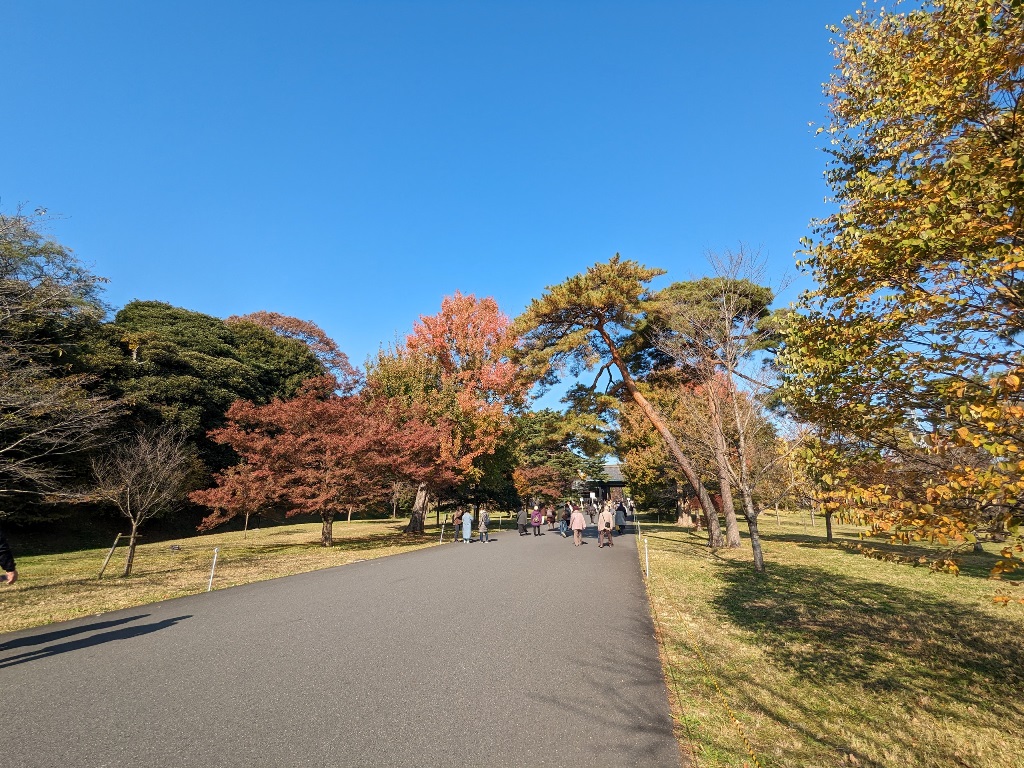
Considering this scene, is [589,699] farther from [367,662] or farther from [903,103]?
[903,103]

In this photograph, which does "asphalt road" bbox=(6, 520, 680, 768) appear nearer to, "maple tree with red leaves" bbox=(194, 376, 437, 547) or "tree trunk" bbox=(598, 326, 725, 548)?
"maple tree with red leaves" bbox=(194, 376, 437, 547)

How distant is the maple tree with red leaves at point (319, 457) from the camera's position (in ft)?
60.8

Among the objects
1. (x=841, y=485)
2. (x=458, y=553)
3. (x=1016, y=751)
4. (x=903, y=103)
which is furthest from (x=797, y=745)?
(x=458, y=553)

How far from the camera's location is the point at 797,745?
374 centimetres

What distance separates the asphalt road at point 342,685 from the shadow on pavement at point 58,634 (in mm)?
40

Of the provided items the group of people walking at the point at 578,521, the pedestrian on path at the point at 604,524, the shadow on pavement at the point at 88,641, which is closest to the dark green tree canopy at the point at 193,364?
the group of people walking at the point at 578,521

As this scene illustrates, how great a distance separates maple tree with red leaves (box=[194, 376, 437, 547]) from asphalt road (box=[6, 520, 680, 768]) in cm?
Result: 983

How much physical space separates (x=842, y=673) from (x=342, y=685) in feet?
18.0

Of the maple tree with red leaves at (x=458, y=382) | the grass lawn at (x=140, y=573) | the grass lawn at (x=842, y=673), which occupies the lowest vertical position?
the grass lawn at (x=140, y=573)

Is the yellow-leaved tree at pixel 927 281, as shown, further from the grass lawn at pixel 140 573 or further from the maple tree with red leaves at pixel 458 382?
the maple tree with red leaves at pixel 458 382

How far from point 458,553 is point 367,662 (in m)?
11.0

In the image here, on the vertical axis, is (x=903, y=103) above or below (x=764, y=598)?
above

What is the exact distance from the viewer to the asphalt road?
3.68 metres

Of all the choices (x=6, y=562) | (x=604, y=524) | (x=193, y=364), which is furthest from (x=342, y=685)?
(x=193, y=364)
